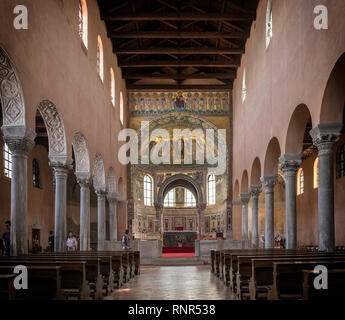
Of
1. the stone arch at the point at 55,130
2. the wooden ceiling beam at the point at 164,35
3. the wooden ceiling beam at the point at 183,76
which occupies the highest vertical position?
the wooden ceiling beam at the point at 164,35

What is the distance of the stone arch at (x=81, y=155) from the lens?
19.6m

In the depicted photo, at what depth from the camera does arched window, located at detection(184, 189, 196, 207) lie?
45.6 meters

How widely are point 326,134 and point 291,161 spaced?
13.6 feet

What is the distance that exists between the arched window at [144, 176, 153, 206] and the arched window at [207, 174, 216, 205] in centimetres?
509

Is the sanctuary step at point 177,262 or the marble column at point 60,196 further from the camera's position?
the sanctuary step at point 177,262

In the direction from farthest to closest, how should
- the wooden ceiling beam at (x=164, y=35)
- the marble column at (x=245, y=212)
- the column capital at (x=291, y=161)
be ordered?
the marble column at (x=245, y=212)
the wooden ceiling beam at (x=164, y=35)
the column capital at (x=291, y=161)

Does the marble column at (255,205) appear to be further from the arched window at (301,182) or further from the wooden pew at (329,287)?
the wooden pew at (329,287)

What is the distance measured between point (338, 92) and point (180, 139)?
26.0 metres

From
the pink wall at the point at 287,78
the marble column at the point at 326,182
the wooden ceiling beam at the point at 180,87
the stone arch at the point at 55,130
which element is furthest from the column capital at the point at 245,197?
the marble column at the point at 326,182

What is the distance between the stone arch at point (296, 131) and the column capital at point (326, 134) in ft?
9.83

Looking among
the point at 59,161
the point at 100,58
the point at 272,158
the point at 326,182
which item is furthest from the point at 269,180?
the point at 100,58

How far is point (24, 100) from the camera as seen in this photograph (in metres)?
12.1
